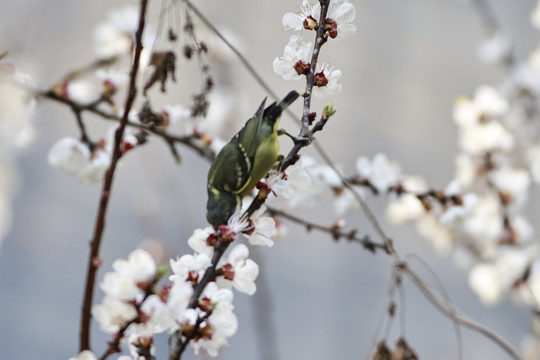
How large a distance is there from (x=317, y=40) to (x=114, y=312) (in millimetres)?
217

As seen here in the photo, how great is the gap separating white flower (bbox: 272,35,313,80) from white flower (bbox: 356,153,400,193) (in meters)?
0.33

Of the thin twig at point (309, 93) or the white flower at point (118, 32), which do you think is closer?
the thin twig at point (309, 93)

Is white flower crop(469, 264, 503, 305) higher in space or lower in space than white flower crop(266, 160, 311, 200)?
higher

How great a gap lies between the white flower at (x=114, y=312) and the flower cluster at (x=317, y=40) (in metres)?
0.19

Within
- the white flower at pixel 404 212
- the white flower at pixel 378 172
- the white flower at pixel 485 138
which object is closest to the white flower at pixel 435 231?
the white flower at pixel 404 212

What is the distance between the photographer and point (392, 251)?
49 centimetres

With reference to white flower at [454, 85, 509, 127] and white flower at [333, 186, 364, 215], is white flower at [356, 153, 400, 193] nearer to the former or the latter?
white flower at [333, 186, 364, 215]

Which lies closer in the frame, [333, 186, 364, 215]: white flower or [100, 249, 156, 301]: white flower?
[100, 249, 156, 301]: white flower

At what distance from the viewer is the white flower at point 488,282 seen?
98cm

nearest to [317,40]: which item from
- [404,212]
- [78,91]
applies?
[78,91]

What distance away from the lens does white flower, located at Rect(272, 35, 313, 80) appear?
42 cm

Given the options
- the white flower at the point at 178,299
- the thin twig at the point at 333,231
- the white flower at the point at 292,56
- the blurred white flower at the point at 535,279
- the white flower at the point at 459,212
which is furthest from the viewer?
the blurred white flower at the point at 535,279

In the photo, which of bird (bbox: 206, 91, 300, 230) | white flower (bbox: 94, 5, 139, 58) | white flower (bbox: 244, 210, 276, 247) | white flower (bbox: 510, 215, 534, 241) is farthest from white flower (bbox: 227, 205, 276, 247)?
white flower (bbox: 510, 215, 534, 241)

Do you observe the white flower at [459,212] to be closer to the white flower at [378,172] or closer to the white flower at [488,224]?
the white flower at [378,172]
